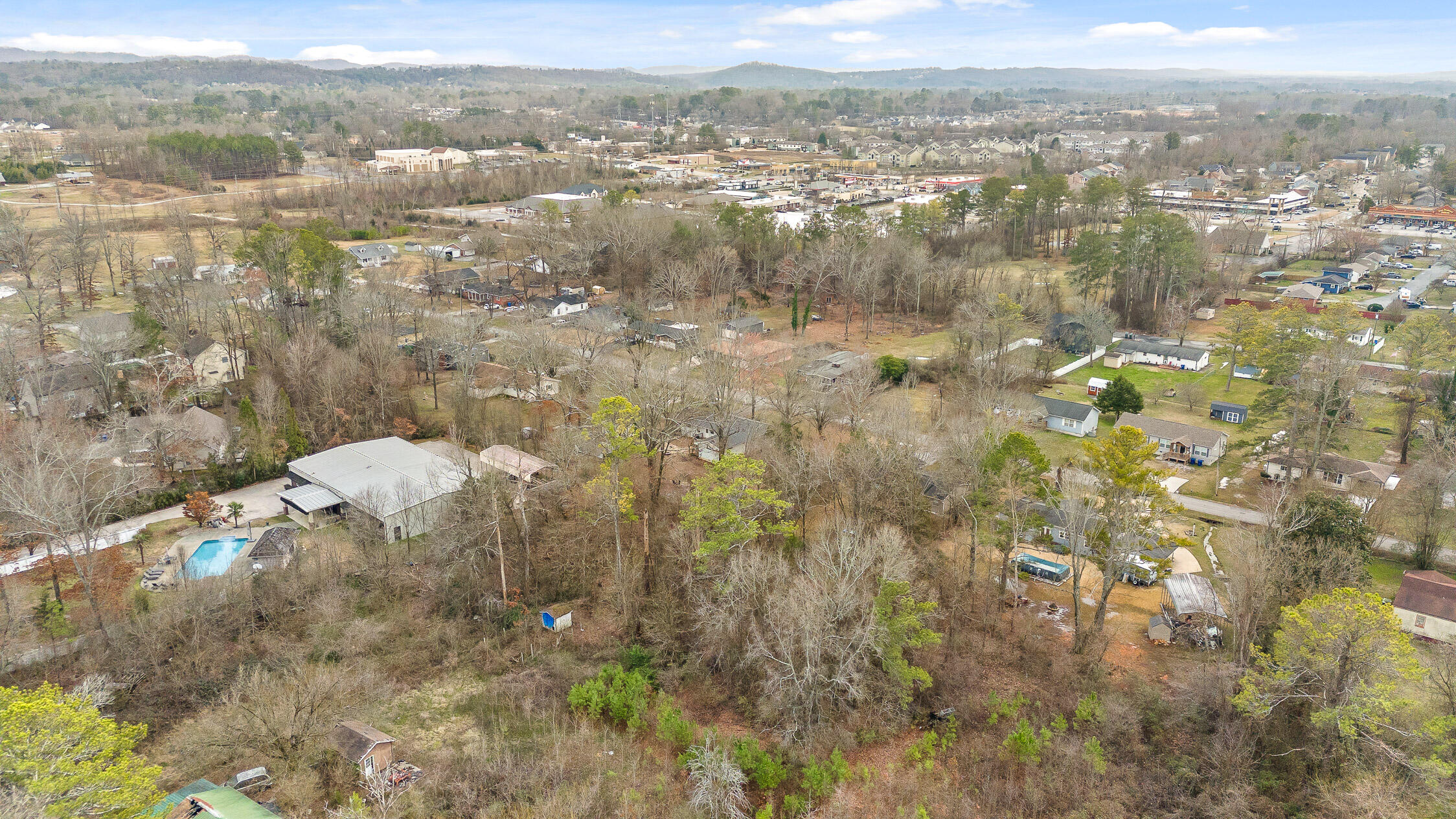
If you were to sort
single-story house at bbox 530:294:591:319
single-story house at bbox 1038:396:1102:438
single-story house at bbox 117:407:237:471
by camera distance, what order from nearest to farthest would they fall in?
1. single-story house at bbox 117:407:237:471
2. single-story house at bbox 1038:396:1102:438
3. single-story house at bbox 530:294:591:319

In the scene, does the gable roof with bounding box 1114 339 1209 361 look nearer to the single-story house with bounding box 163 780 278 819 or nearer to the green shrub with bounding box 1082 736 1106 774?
the green shrub with bounding box 1082 736 1106 774

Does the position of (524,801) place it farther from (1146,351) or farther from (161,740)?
(1146,351)

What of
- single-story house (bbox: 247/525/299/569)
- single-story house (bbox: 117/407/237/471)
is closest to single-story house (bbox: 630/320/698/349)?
single-story house (bbox: 117/407/237/471)

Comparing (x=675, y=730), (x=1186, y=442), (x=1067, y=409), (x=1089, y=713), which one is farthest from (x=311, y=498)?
(x=1186, y=442)

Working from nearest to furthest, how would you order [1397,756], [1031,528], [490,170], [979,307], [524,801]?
[1397,756]
[524,801]
[1031,528]
[979,307]
[490,170]

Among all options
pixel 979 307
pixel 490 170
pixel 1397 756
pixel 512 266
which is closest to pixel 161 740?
pixel 1397 756

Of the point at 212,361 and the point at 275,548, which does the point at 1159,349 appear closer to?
the point at 275,548
